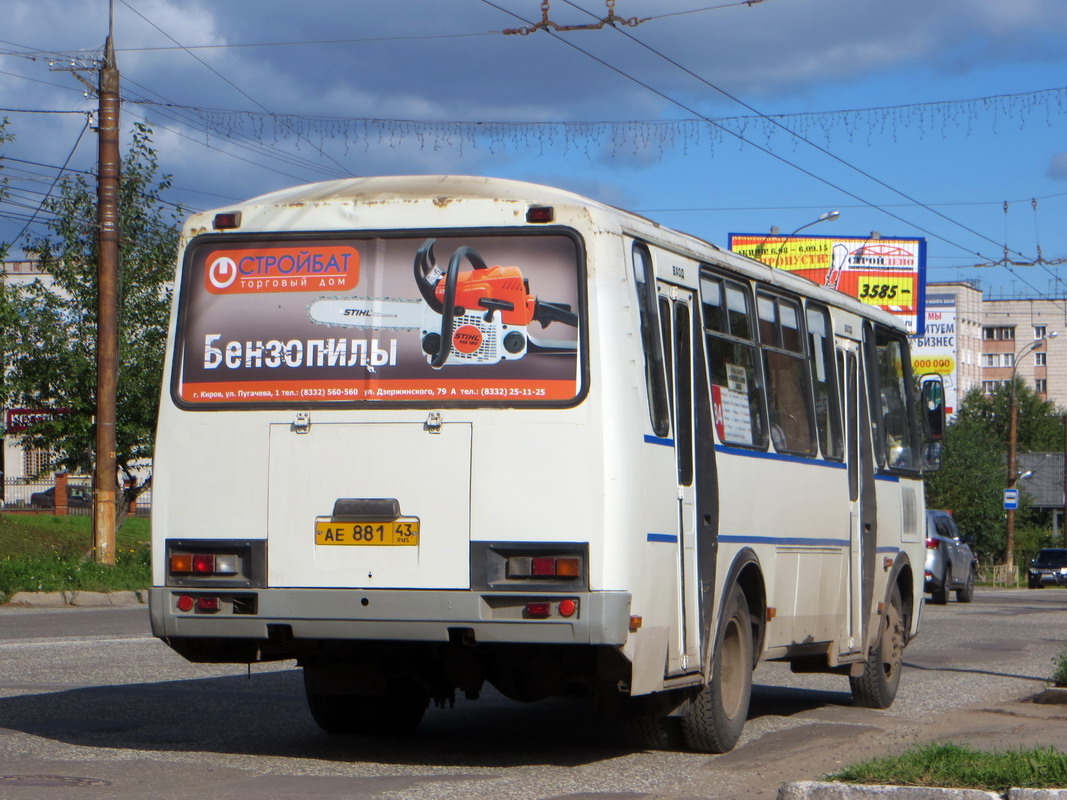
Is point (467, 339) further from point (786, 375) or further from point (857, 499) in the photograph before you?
point (857, 499)

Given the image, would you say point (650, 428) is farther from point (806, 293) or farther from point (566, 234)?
point (806, 293)

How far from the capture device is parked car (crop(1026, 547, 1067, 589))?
5550 centimetres

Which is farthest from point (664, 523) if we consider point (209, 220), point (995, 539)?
point (995, 539)

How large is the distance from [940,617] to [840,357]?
15434 mm

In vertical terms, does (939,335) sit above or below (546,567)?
above

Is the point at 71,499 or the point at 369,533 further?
the point at 71,499

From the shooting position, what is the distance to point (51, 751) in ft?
28.5

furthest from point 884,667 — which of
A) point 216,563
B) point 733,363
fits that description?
point 216,563

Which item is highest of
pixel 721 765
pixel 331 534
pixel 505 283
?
pixel 505 283

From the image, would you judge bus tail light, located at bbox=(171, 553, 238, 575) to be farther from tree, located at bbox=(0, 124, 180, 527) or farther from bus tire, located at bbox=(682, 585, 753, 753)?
tree, located at bbox=(0, 124, 180, 527)

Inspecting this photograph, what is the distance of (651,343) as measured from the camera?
8.38m

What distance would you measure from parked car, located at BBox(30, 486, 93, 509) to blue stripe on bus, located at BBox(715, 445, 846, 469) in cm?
5009

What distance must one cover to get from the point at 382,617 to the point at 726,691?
2.41 meters

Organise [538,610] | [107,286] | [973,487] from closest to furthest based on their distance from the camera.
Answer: [538,610] < [107,286] < [973,487]
